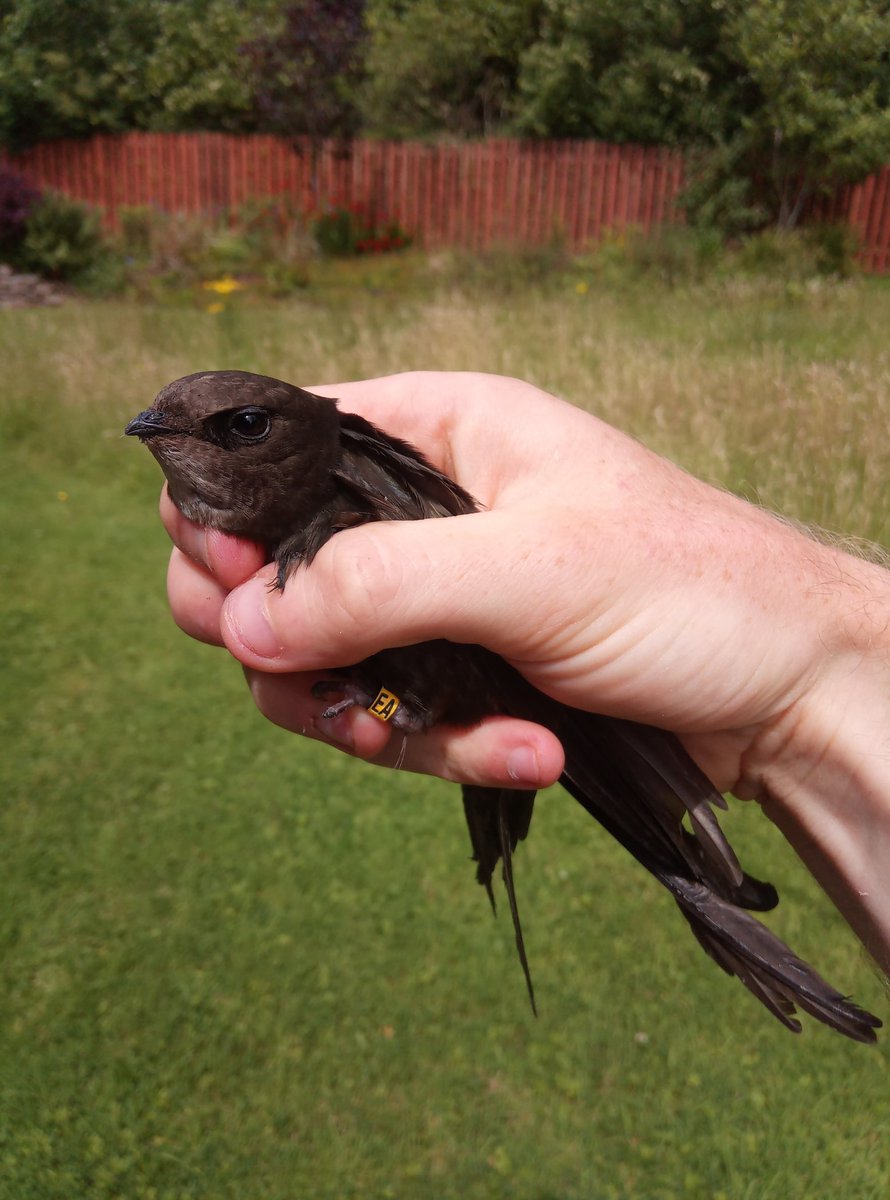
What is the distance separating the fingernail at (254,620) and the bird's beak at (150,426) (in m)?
0.35

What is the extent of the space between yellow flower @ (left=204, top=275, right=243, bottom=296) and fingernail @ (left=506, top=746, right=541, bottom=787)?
13.1 meters

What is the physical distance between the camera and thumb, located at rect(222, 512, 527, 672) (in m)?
1.72

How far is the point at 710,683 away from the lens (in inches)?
77.0

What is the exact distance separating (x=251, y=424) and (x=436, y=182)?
18.4 metres

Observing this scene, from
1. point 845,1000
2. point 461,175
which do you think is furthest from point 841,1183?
point 461,175

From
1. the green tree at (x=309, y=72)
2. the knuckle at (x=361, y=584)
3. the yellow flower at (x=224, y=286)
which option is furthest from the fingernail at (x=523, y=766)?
the green tree at (x=309, y=72)

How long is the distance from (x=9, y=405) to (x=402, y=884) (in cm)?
607

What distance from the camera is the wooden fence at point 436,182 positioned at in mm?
16922

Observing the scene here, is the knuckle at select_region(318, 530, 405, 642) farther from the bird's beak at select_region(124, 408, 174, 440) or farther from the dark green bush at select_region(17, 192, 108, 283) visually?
the dark green bush at select_region(17, 192, 108, 283)

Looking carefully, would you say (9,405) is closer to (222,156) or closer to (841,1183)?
(841,1183)

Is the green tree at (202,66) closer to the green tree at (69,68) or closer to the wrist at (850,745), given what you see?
the green tree at (69,68)

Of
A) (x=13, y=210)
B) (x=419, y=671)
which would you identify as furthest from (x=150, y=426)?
(x=13, y=210)

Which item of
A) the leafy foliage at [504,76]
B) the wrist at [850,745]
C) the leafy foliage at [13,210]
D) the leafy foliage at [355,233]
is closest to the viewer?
the wrist at [850,745]

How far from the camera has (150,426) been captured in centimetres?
193
